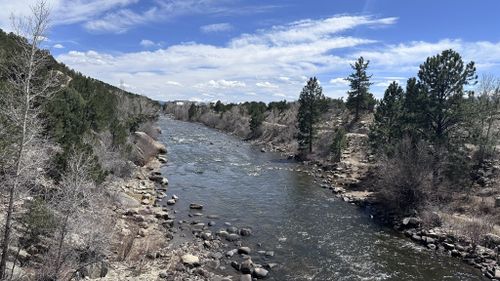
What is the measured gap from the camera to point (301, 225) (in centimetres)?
2752

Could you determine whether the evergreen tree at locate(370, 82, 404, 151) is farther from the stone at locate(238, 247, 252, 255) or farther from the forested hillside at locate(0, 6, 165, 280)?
the forested hillside at locate(0, 6, 165, 280)

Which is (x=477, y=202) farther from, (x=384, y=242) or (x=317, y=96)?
(x=317, y=96)

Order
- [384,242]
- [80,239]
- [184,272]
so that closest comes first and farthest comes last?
[80,239], [184,272], [384,242]

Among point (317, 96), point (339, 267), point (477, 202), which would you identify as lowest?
point (339, 267)

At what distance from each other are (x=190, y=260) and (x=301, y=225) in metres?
9.77

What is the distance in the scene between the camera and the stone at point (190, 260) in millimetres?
20109

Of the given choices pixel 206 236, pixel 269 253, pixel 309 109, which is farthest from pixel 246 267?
pixel 309 109

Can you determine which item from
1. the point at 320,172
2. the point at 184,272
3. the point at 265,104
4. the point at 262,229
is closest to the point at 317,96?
the point at 320,172

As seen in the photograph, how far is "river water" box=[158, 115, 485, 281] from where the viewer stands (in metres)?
21.1

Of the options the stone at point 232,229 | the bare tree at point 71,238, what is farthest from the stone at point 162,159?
the bare tree at point 71,238

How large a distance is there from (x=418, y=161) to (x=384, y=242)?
27.8 ft

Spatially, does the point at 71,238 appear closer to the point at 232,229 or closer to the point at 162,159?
the point at 232,229

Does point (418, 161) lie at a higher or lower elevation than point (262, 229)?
higher

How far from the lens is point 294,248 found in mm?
23359
